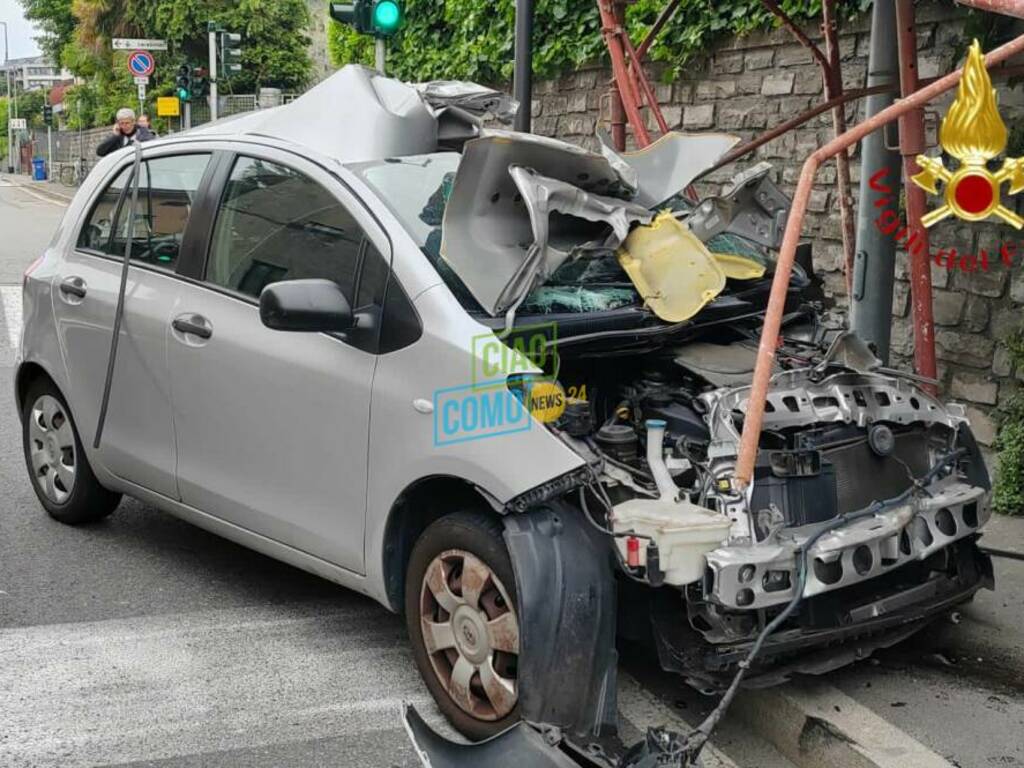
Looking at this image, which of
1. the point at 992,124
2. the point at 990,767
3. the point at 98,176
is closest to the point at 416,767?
the point at 990,767

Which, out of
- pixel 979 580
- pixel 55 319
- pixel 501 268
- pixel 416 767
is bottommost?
pixel 416 767

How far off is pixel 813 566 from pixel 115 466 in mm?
3232

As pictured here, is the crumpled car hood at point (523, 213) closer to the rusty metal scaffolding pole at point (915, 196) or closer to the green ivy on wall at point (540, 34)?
the rusty metal scaffolding pole at point (915, 196)

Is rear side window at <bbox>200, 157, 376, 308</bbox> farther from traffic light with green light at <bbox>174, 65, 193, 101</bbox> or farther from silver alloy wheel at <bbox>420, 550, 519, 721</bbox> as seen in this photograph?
traffic light with green light at <bbox>174, 65, 193, 101</bbox>

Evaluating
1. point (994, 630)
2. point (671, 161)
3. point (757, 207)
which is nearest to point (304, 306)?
point (671, 161)

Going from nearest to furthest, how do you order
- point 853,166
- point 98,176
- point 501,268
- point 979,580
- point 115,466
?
point 501,268 < point 979,580 < point 115,466 < point 98,176 < point 853,166

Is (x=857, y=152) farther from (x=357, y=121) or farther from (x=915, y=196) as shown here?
(x=357, y=121)

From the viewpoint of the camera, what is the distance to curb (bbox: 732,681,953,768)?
3826mm

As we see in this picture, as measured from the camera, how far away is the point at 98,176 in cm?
616

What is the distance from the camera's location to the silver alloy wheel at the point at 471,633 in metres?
3.96

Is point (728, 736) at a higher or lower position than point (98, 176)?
lower

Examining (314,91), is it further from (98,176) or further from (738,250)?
(738,250)

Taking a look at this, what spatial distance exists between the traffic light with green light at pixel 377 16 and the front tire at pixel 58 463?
6.03 meters

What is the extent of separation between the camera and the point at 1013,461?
6.50 m
